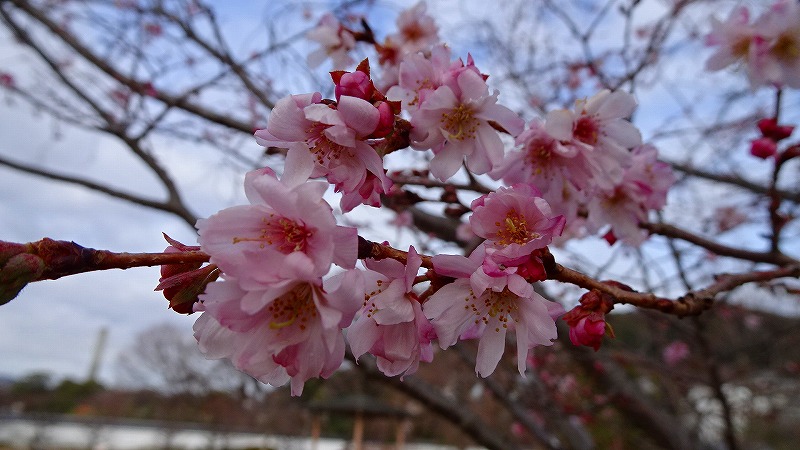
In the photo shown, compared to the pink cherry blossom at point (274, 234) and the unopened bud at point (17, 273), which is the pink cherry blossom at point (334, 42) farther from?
the unopened bud at point (17, 273)

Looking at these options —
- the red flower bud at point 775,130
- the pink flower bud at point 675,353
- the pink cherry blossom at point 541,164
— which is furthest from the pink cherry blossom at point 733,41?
the pink flower bud at point 675,353

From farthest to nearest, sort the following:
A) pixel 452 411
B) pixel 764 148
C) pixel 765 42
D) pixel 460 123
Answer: pixel 452 411
pixel 765 42
pixel 764 148
pixel 460 123

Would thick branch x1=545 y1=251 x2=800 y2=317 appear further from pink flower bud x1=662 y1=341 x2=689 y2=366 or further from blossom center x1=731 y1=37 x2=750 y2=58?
pink flower bud x1=662 y1=341 x2=689 y2=366

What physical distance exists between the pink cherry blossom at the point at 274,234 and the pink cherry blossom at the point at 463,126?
1.18 ft

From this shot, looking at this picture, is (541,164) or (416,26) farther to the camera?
(416,26)

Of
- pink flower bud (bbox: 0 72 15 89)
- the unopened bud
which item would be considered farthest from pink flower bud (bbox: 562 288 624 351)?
pink flower bud (bbox: 0 72 15 89)

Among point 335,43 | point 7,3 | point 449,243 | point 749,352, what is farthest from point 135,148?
point 749,352

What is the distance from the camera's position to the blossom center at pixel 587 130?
1.38 meters

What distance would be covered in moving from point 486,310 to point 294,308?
36 centimetres

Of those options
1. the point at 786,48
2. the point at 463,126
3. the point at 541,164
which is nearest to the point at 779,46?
the point at 786,48

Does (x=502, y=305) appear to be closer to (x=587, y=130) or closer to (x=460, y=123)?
(x=460, y=123)

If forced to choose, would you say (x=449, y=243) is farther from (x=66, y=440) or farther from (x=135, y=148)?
(x=66, y=440)

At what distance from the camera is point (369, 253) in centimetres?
80

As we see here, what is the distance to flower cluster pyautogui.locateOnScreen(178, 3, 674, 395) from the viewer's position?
0.74 meters
